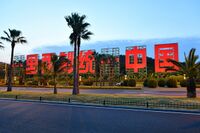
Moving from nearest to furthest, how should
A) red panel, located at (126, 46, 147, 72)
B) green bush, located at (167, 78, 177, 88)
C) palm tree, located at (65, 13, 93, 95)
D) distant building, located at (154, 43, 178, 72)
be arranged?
palm tree, located at (65, 13, 93, 95), green bush, located at (167, 78, 177, 88), distant building, located at (154, 43, 178, 72), red panel, located at (126, 46, 147, 72)

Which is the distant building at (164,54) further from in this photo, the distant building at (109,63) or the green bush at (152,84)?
the distant building at (109,63)

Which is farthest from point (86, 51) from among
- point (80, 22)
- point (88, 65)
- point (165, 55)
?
point (80, 22)

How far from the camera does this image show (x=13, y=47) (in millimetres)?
29641

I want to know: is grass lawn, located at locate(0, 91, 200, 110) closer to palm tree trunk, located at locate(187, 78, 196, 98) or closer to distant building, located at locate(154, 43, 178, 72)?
palm tree trunk, located at locate(187, 78, 196, 98)

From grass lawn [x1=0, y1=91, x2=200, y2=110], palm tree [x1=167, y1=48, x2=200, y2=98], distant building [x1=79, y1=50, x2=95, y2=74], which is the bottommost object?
grass lawn [x1=0, y1=91, x2=200, y2=110]

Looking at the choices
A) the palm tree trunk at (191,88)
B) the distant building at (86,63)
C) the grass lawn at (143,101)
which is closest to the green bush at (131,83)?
the grass lawn at (143,101)

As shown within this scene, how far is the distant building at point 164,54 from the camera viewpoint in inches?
1644

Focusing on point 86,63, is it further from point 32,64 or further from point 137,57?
point 32,64

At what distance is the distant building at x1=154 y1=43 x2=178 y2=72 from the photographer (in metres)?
41.8

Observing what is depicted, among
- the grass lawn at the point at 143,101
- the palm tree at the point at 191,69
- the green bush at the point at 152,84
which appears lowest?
the grass lawn at the point at 143,101

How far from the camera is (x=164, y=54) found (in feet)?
141

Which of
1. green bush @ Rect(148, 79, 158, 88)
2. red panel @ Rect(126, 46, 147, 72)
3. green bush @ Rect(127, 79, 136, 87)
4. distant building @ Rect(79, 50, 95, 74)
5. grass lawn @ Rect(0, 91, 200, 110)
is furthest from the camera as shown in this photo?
distant building @ Rect(79, 50, 95, 74)

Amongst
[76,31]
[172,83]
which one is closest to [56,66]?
[76,31]

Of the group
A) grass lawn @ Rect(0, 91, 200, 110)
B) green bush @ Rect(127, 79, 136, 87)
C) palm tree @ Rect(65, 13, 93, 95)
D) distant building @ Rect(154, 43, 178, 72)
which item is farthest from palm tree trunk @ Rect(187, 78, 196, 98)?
distant building @ Rect(154, 43, 178, 72)
